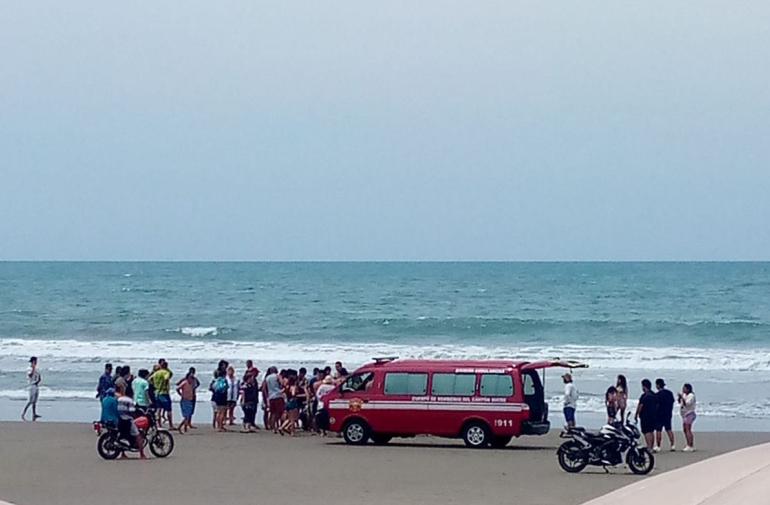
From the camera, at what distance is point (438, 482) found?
763 inches

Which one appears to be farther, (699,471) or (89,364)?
(89,364)

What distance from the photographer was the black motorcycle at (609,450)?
802 inches

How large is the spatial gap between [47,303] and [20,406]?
63.0 m

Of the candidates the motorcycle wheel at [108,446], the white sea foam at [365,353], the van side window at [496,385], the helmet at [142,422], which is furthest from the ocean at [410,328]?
the motorcycle wheel at [108,446]

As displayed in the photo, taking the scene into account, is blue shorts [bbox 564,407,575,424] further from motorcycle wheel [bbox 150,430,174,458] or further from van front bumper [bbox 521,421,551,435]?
motorcycle wheel [bbox 150,430,174,458]

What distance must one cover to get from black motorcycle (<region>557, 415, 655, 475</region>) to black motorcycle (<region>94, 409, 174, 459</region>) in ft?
24.4

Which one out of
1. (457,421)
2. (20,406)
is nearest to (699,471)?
(457,421)

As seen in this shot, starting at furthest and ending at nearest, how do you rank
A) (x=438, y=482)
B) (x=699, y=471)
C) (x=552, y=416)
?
(x=552, y=416), (x=438, y=482), (x=699, y=471)

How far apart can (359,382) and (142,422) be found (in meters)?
4.77

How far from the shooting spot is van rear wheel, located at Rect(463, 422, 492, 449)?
24234mm

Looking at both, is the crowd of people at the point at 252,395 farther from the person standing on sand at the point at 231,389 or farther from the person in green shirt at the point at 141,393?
the person in green shirt at the point at 141,393

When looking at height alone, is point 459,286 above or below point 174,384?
above

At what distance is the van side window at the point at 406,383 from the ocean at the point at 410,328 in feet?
23.6

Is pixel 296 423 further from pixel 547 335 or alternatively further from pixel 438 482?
pixel 547 335
